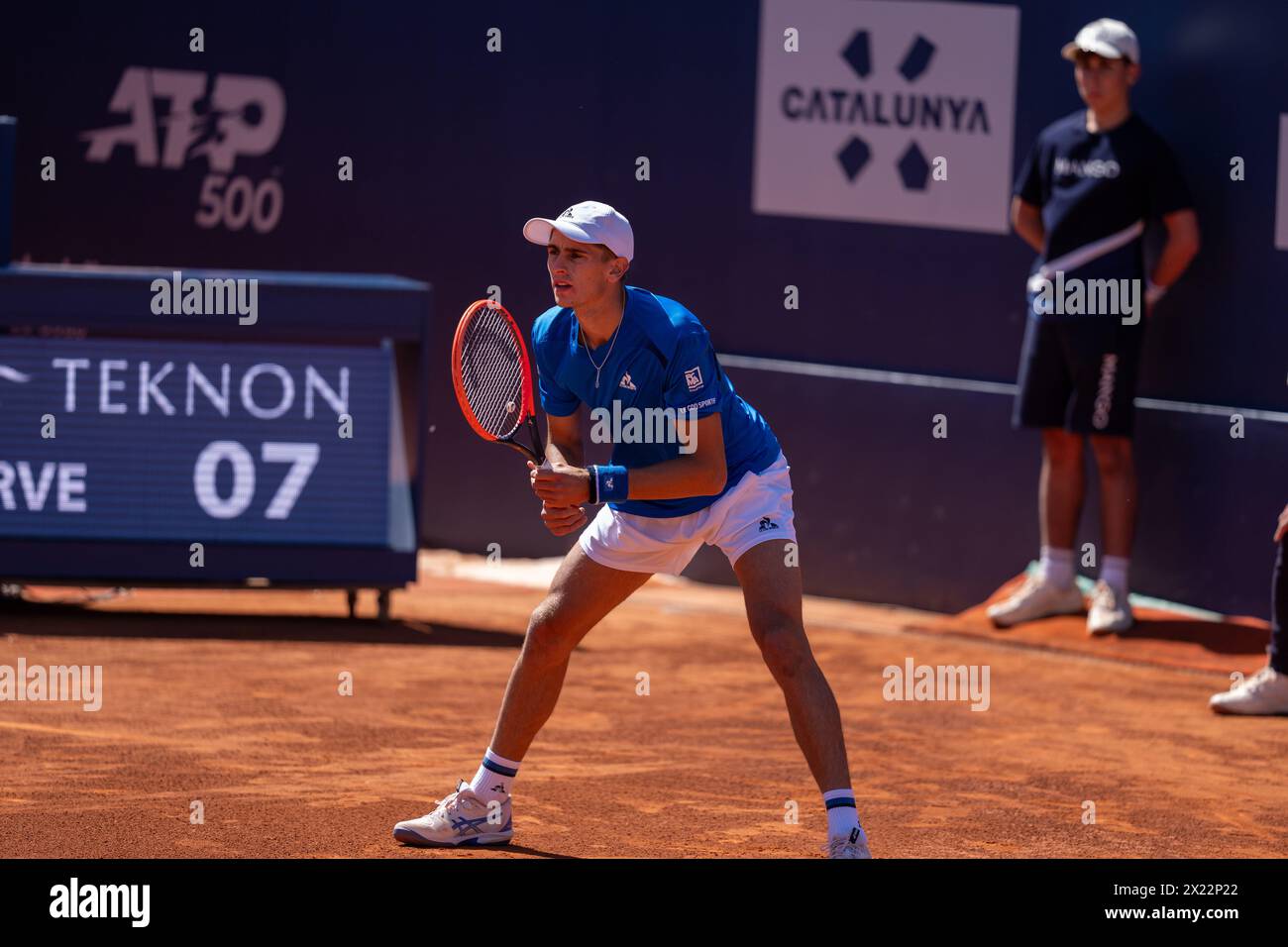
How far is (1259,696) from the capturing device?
805cm

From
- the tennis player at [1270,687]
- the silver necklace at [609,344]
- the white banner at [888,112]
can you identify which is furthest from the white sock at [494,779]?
the white banner at [888,112]

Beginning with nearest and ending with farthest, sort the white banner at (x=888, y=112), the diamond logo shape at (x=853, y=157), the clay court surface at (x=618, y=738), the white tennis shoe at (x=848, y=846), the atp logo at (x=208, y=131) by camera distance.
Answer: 1. the white tennis shoe at (x=848, y=846)
2. the clay court surface at (x=618, y=738)
3. the white banner at (x=888, y=112)
4. the diamond logo shape at (x=853, y=157)
5. the atp logo at (x=208, y=131)

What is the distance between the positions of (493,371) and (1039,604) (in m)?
4.84

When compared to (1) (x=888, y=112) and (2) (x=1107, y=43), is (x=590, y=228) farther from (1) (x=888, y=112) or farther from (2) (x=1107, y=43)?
(1) (x=888, y=112)

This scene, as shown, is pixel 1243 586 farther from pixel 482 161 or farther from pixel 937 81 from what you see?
pixel 482 161

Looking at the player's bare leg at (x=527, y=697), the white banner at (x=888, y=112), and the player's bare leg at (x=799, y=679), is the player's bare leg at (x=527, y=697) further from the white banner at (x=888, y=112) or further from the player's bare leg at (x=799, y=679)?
the white banner at (x=888, y=112)

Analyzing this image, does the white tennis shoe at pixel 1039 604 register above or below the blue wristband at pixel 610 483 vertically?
below

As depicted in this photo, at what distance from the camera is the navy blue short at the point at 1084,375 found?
9578 millimetres

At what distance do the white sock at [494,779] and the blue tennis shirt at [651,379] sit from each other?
2.48 feet

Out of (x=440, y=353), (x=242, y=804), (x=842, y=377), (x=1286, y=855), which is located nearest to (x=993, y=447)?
(x=842, y=377)

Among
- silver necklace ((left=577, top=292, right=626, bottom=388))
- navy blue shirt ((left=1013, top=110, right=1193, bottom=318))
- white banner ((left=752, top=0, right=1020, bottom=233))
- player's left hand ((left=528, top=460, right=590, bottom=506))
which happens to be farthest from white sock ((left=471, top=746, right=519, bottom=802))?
white banner ((left=752, top=0, right=1020, bottom=233))

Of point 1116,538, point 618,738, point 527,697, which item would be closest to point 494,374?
point 527,697

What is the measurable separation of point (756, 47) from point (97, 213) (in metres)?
3.86

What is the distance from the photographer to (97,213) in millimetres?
11742
